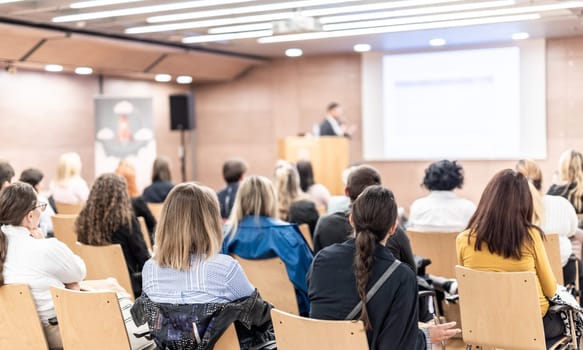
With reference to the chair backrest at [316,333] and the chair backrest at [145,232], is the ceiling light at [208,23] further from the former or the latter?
the chair backrest at [316,333]

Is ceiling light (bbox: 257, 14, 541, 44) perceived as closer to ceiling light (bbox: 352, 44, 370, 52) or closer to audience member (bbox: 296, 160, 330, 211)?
ceiling light (bbox: 352, 44, 370, 52)

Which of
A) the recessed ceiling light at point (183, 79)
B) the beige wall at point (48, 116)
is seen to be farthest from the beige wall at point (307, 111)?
the beige wall at point (48, 116)

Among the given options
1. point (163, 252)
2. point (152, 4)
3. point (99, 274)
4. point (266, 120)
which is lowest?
point (99, 274)

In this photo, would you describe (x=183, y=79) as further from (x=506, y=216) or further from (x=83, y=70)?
(x=506, y=216)

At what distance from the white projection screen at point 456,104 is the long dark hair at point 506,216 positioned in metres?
7.35

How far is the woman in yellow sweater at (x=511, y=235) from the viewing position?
12.1 feet

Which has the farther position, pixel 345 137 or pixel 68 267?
pixel 345 137

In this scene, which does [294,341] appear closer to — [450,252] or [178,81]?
[450,252]

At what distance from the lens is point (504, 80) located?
1077 centimetres

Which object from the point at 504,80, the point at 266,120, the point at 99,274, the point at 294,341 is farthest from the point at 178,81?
the point at 294,341

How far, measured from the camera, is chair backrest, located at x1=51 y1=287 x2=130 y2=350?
3.26 metres

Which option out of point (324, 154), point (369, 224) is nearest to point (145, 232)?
point (369, 224)

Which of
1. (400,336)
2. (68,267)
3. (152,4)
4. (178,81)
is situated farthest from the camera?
(178,81)

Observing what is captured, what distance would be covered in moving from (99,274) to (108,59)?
552 cm
